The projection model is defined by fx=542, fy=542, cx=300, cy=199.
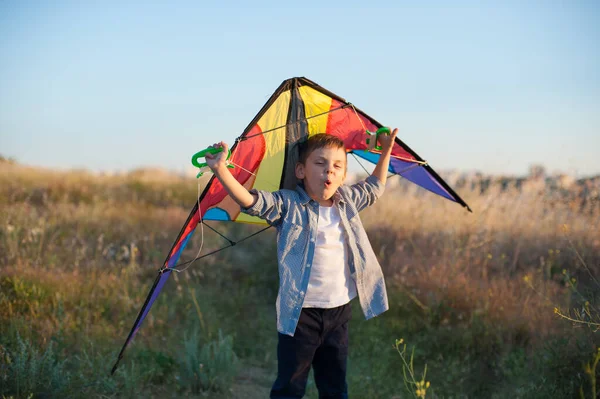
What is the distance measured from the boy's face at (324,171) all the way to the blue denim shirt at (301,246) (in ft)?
0.31

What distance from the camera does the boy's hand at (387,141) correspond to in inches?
144

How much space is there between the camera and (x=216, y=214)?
3.97 metres

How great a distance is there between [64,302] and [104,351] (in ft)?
2.97

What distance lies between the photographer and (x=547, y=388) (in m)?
3.72

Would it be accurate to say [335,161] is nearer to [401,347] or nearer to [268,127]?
[268,127]

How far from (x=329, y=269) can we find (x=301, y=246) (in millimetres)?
230

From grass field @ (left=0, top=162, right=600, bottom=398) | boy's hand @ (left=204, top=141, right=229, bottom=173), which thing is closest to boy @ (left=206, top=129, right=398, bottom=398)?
boy's hand @ (left=204, top=141, right=229, bottom=173)

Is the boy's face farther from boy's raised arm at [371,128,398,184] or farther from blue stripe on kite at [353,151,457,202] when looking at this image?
blue stripe on kite at [353,151,457,202]

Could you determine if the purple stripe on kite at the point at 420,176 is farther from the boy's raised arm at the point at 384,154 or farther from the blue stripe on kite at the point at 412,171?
the boy's raised arm at the point at 384,154

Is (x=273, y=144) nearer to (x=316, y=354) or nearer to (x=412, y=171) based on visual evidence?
(x=412, y=171)

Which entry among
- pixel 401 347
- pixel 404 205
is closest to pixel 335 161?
pixel 401 347

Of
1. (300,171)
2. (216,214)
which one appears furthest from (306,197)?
(216,214)

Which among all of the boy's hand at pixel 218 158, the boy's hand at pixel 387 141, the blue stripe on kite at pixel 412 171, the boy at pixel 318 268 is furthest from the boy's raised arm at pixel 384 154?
the boy's hand at pixel 218 158

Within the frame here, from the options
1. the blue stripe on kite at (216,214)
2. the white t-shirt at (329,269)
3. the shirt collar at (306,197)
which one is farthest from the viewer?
the blue stripe on kite at (216,214)
